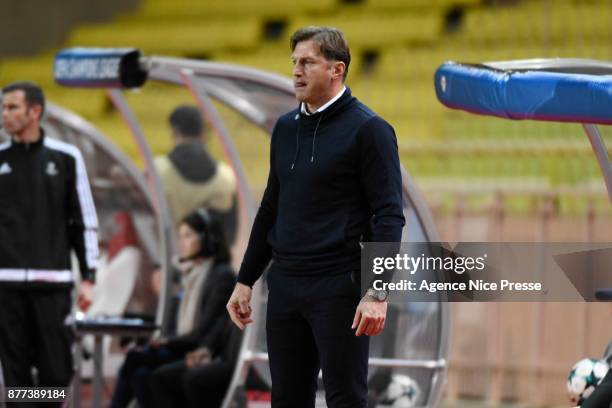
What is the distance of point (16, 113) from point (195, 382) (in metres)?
1.96

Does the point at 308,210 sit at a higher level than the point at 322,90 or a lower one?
lower

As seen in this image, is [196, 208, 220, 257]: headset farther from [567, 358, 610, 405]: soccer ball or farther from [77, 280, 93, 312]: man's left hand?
[567, 358, 610, 405]: soccer ball

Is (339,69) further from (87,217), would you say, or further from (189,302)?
(189,302)

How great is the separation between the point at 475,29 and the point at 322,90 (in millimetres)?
10932

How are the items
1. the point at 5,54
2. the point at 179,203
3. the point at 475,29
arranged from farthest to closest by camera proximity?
the point at 5,54 < the point at 475,29 < the point at 179,203

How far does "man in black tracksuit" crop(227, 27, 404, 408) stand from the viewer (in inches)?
192

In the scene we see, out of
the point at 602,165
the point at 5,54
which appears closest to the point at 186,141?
the point at 602,165

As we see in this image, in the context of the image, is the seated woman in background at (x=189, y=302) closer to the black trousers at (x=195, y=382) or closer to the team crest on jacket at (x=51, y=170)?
the black trousers at (x=195, y=382)

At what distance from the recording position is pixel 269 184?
5203mm

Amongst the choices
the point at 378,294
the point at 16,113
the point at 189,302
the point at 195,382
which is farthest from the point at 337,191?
the point at 189,302

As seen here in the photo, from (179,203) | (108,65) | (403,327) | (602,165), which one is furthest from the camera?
(179,203)

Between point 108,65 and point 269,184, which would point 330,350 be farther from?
point 108,65

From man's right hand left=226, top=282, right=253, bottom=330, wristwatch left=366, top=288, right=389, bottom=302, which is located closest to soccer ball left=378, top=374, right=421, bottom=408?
man's right hand left=226, top=282, right=253, bottom=330

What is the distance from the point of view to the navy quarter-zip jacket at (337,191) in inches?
193
